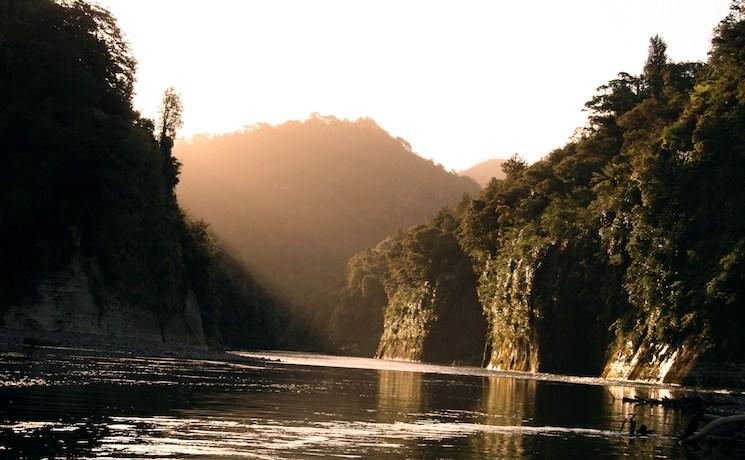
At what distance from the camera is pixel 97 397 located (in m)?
30.6

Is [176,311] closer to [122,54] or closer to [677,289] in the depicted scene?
[122,54]

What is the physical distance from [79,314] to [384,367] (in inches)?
1413

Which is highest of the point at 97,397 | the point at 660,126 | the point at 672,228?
the point at 660,126

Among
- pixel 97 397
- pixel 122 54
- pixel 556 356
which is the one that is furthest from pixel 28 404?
pixel 556 356

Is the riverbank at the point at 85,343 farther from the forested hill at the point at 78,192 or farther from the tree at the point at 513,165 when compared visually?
the tree at the point at 513,165

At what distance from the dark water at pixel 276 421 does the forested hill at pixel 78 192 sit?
3364cm

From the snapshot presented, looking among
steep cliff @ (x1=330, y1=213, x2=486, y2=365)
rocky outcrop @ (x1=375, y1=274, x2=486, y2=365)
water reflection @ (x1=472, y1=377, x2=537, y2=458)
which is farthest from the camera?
steep cliff @ (x1=330, y1=213, x2=486, y2=365)

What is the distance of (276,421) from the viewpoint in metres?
27.8

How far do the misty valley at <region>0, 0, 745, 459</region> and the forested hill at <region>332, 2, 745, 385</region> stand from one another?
260 mm

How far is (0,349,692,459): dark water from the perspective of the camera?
2077cm

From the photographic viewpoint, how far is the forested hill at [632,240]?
81.3 m

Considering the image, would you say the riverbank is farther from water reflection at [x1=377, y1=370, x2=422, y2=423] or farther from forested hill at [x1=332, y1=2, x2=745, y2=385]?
forested hill at [x1=332, y1=2, x2=745, y2=385]

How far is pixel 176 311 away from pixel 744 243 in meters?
55.1

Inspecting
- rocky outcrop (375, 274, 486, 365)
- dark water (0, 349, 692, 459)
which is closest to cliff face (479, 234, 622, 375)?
rocky outcrop (375, 274, 486, 365)
